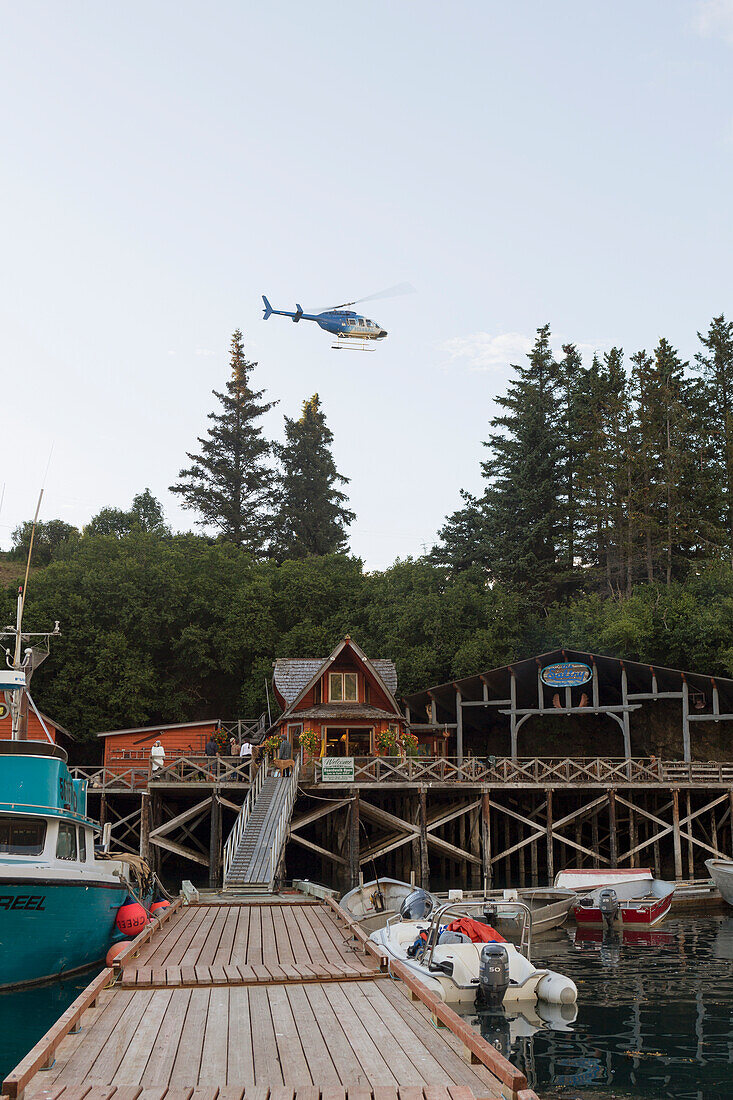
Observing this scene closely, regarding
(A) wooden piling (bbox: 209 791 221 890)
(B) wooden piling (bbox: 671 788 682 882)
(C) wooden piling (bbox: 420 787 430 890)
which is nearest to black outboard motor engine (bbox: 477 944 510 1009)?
(C) wooden piling (bbox: 420 787 430 890)

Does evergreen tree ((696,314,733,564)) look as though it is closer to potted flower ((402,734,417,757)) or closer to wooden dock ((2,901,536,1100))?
potted flower ((402,734,417,757))

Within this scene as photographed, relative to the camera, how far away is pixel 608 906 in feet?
71.3

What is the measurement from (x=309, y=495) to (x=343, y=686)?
31.9m

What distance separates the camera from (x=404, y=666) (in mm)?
42531

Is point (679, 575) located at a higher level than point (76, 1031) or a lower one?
higher

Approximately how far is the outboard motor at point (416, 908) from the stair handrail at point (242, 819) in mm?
4588

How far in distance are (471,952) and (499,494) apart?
135ft

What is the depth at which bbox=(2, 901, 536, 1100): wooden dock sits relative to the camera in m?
5.98

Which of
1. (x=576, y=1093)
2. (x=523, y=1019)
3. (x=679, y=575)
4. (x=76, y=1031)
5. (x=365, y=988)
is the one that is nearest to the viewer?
(x=76, y=1031)

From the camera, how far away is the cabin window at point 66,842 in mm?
16200

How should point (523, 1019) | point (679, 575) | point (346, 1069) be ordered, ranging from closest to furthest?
point (346, 1069), point (523, 1019), point (679, 575)

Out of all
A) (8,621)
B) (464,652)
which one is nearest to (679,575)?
(464,652)

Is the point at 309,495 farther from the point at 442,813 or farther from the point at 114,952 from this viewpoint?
the point at 114,952

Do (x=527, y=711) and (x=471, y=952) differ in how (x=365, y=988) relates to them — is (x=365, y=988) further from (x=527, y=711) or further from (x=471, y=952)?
(x=527, y=711)
